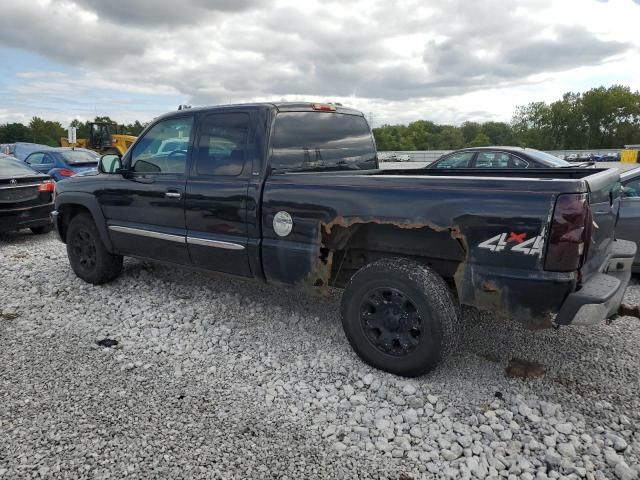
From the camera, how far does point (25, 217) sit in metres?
8.15

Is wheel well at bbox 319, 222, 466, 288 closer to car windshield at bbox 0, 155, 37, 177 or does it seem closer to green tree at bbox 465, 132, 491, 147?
car windshield at bbox 0, 155, 37, 177

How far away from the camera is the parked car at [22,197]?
7930mm

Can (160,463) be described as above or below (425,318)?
below

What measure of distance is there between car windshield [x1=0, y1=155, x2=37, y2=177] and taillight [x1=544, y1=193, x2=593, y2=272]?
27.9ft

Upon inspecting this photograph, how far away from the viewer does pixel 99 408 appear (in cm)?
314

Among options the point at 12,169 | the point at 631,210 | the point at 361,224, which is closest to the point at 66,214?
the point at 12,169

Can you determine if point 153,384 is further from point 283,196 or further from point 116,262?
point 116,262

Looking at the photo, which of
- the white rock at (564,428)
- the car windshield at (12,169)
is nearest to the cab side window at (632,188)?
the white rock at (564,428)

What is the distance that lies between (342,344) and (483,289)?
1.39 metres

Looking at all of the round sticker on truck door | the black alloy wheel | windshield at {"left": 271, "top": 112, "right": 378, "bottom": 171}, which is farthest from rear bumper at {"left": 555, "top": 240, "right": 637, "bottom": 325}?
windshield at {"left": 271, "top": 112, "right": 378, "bottom": 171}

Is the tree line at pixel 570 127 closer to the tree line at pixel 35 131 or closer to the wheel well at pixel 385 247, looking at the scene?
the tree line at pixel 35 131

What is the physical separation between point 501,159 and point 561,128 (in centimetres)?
10406

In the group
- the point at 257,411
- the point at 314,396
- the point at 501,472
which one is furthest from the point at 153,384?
the point at 501,472

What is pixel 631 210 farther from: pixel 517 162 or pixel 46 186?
pixel 46 186
